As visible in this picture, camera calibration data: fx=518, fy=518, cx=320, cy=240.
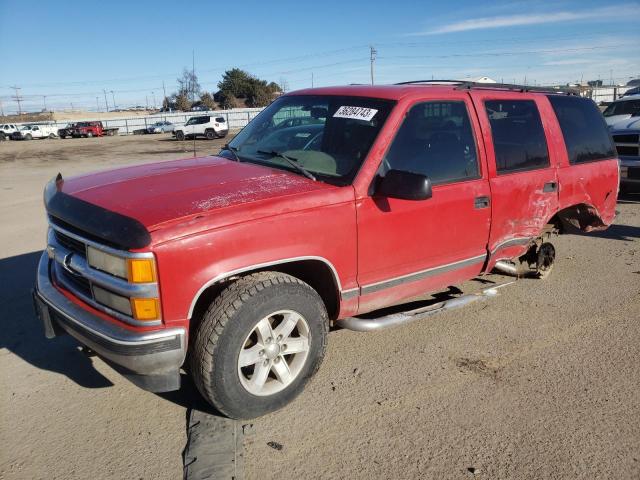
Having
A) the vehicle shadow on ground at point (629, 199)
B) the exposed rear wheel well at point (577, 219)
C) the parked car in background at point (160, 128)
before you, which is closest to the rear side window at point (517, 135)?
the exposed rear wheel well at point (577, 219)

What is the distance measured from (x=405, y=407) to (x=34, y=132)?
52417 mm

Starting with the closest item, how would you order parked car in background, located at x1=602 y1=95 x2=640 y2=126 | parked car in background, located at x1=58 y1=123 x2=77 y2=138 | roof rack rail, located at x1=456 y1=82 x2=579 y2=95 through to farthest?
1. roof rack rail, located at x1=456 y1=82 x2=579 y2=95
2. parked car in background, located at x1=602 y1=95 x2=640 y2=126
3. parked car in background, located at x1=58 y1=123 x2=77 y2=138

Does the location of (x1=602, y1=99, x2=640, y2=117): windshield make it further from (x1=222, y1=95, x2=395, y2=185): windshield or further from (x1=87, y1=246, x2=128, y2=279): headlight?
(x1=87, y1=246, x2=128, y2=279): headlight

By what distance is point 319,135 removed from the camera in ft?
12.2

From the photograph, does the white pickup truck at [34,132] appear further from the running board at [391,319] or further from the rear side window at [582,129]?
the running board at [391,319]

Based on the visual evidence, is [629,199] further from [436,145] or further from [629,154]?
[436,145]

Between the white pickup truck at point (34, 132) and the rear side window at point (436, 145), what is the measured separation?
1994 inches

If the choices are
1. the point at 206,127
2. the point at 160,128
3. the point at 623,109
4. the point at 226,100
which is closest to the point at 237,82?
the point at 226,100

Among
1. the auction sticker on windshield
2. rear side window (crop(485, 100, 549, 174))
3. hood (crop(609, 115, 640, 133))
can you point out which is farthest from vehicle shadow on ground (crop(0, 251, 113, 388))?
hood (crop(609, 115, 640, 133))

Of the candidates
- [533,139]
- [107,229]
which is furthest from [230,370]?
[533,139]

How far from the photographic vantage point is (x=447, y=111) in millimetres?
3828

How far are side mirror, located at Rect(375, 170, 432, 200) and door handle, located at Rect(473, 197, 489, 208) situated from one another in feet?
2.84

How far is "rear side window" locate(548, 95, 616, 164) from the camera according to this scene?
470 centimetres

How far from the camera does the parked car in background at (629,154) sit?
28.4 feet
